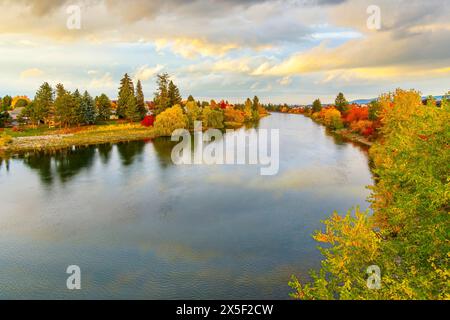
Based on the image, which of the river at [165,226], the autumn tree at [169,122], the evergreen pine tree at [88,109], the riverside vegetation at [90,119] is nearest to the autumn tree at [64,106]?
the riverside vegetation at [90,119]

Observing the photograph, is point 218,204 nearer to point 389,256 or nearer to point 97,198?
point 97,198

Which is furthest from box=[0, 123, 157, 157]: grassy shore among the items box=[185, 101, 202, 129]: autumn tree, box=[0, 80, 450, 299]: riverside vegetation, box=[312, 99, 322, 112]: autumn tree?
box=[312, 99, 322, 112]: autumn tree

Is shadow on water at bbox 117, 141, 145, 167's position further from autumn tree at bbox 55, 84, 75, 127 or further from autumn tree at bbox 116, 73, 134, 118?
autumn tree at bbox 116, 73, 134, 118

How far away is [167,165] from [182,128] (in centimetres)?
3848

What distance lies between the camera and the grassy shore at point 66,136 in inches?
2392

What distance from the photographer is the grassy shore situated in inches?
2392

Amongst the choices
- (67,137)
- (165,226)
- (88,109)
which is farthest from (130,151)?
(165,226)

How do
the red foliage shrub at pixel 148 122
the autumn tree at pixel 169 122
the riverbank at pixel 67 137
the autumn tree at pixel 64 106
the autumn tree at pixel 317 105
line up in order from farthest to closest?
the autumn tree at pixel 317 105 → the red foliage shrub at pixel 148 122 → the autumn tree at pixel 169 122 → the autumn tree at pixel 64 106 → the riverbank at pixel 67 137

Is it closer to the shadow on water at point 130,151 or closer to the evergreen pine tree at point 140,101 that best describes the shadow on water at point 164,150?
the shadow on water at point 130,151

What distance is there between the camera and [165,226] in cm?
2503

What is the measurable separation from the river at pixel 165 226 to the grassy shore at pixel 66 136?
15.3 meters

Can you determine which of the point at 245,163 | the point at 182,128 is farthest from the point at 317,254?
the point at 182,128

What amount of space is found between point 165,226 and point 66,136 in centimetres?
5448
